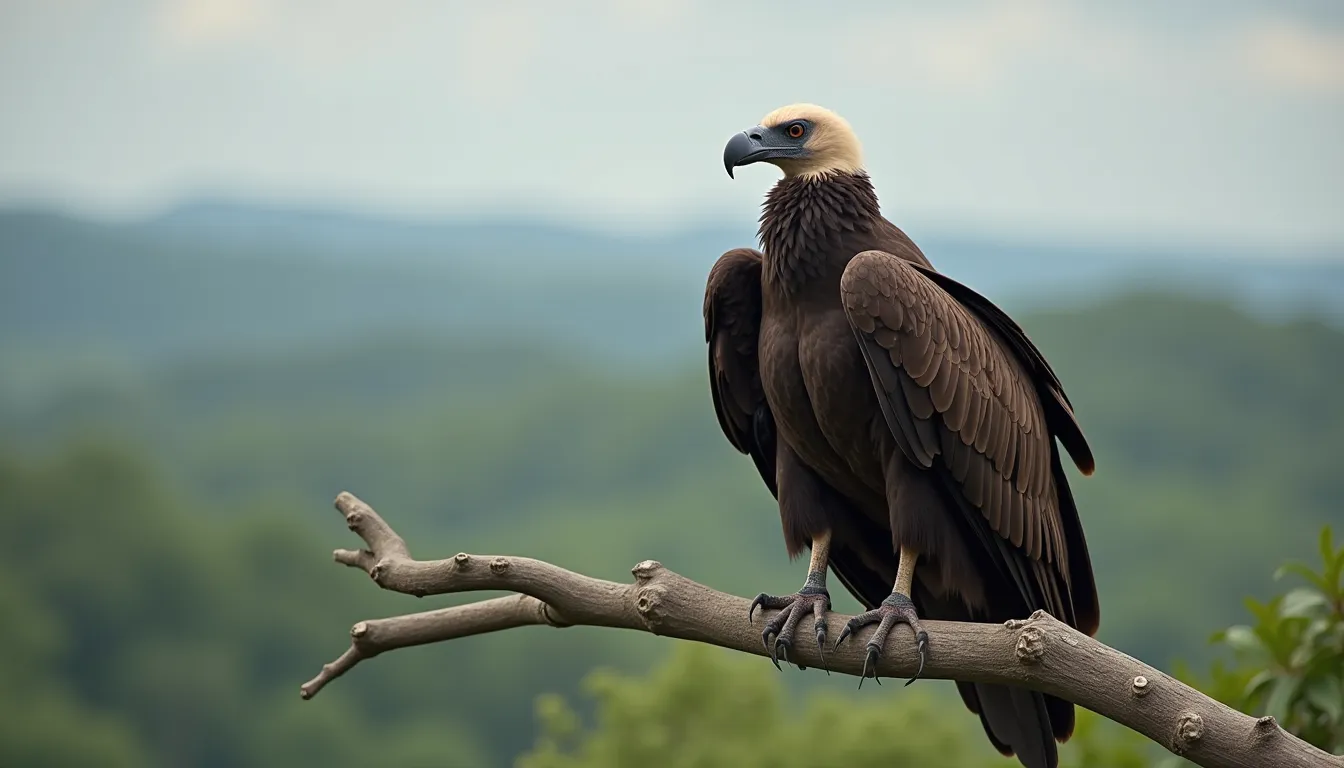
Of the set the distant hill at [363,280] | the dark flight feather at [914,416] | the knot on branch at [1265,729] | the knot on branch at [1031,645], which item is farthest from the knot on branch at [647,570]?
the distant hill at [363,280]

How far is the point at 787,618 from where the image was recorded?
4027 mm

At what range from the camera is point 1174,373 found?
32875mm

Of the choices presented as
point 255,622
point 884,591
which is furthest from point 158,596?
point 884,591

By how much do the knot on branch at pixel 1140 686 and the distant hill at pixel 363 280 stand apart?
35.7 m

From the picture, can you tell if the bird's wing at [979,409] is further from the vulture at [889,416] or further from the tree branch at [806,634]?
the tree branch at [806,634]

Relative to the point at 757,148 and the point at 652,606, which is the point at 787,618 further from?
the point at 757,148

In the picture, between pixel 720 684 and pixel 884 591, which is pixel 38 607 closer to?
pixel 720 684

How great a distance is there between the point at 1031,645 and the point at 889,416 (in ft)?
3.03

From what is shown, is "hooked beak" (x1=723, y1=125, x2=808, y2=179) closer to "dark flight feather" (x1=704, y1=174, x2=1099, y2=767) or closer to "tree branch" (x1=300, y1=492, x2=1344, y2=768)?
"dark flight feather" (x1=704, y1=174, x2=1099, y2=767)

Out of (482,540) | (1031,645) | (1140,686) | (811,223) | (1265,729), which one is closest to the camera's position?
(1265,729)

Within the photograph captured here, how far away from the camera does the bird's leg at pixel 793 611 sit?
13.0ft

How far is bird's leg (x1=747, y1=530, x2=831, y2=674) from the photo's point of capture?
156 inches

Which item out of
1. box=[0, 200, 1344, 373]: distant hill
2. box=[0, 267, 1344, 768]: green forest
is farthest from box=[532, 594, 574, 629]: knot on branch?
box=[0, 200, 1344, 373]: distant hill

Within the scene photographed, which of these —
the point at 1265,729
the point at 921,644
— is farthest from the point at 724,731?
the point at 1265,729
